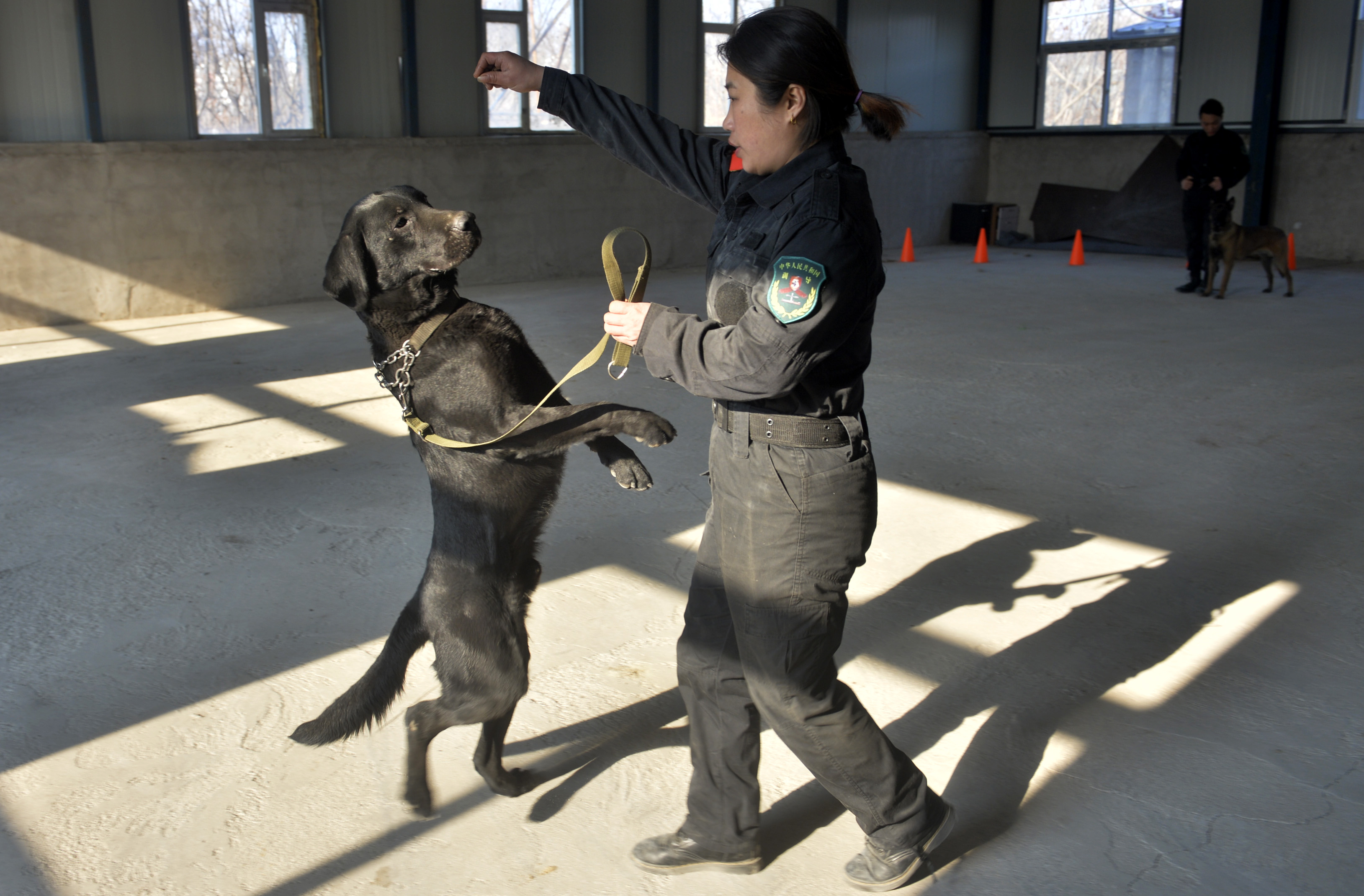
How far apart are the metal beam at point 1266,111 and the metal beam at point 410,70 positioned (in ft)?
29.8

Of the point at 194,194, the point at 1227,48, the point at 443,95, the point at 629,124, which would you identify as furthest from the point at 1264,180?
the point at 629,124

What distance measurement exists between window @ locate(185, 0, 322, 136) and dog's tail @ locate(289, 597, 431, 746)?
813cm

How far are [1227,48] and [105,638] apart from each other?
43.5 ft

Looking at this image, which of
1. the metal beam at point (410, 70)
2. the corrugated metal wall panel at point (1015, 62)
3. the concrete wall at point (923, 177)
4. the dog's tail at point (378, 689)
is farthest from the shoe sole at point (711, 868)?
the corrugated metal wall panel at point (1015, 62)

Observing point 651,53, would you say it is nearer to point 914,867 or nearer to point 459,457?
point 459,457

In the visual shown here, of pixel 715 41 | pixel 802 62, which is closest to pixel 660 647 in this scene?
pixel 802 62

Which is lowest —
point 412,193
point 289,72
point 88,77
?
point 412,193

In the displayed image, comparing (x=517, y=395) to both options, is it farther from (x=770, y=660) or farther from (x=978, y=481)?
(x=978, y=481)

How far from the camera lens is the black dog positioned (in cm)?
212

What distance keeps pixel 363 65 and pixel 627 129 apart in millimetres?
8217

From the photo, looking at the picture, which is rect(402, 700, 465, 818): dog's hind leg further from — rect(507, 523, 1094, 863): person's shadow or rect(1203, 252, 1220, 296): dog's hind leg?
rect(1203, 252, 1220, 296): dog's hind leg

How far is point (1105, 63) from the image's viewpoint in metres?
13.4

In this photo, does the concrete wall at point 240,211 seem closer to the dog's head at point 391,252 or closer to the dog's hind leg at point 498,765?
the dog's head at point 391,252

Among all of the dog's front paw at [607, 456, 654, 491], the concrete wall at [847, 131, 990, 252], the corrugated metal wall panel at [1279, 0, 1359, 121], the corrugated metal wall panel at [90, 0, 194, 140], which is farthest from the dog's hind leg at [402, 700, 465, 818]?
the corrugated metal wall panel at [1279, 0, 1359, 121]
